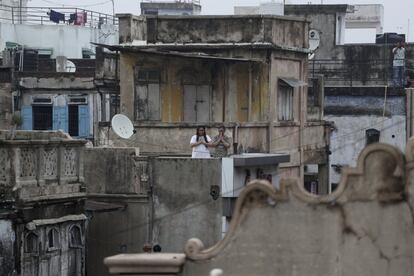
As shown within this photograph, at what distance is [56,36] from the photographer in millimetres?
52812

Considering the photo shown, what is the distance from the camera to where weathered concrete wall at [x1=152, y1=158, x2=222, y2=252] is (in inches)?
1001

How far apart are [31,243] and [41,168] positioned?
1326mm

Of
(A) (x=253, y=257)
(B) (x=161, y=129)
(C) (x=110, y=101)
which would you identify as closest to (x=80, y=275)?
(B) (x=161, y=129)

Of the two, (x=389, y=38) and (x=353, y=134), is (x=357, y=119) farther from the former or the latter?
(x=389, y=38)

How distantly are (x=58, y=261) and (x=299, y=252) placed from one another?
37.0 ft

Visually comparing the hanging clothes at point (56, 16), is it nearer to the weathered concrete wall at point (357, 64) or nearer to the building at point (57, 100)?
the building at point (57, 100)

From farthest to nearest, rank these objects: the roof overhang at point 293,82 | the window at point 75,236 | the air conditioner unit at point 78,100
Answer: the air conditioner unit at point 78,100
the roof overhang at point 293,82
the window at point 75,236

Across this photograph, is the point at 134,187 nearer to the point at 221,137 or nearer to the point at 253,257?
the point at 221,137

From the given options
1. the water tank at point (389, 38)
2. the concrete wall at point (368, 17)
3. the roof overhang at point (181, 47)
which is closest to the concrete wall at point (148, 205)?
the roof overhang at point (181, 47)

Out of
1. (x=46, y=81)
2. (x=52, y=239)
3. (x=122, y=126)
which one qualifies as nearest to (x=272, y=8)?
(x=46, y=81)

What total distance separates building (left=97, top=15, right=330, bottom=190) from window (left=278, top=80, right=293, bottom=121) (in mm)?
27

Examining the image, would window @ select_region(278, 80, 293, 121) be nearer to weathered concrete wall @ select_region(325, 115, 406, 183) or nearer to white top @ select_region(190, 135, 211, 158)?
weathered concrete wall @ select_region(325, 115, 406, 183)

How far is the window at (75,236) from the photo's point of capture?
23.7 metres

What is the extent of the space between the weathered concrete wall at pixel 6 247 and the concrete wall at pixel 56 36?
3014 centimetres
